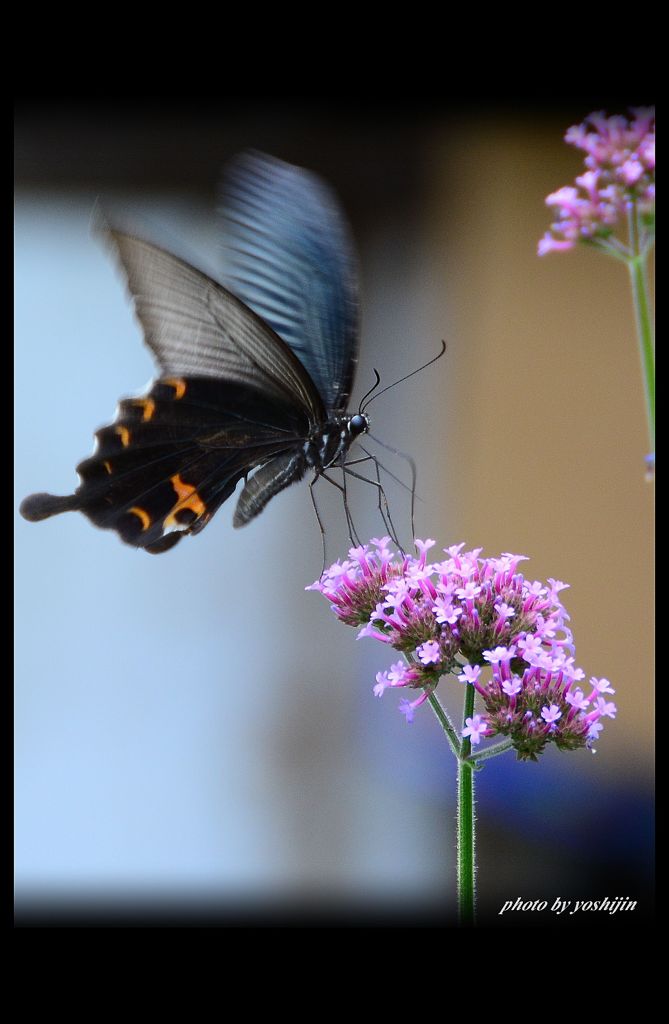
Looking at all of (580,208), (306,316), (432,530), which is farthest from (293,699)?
(580,208)

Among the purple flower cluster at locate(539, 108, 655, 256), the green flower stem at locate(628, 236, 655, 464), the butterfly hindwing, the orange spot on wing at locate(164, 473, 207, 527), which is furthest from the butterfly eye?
the green flower stem at locate(628, 236, 655, 464)

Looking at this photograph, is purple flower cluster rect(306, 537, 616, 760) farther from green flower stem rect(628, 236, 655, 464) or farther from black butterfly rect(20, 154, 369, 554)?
black butterfly rect(20, 154, 369, 554)

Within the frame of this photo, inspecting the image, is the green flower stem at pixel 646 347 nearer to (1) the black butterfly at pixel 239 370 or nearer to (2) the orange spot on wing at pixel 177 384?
(1) the black butterfly at pixel 239 370

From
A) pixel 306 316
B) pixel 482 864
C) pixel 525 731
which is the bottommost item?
pixel 525 731
